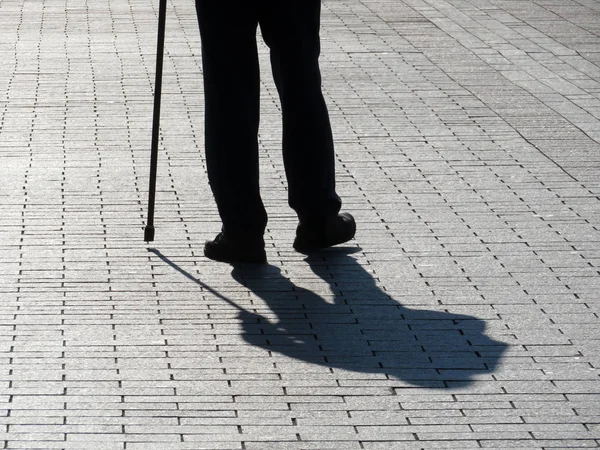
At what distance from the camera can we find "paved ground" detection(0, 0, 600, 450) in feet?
13.1

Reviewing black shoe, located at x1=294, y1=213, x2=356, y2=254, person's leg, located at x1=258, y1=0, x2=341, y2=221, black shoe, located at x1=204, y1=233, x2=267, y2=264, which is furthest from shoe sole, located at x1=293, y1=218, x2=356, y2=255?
black shoe, located at x1=204, y1=233, x2=267, y2=264

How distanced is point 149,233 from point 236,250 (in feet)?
1.34

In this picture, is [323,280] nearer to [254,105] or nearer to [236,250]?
[236,250]

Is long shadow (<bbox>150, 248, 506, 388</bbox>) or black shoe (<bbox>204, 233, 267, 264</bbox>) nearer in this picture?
long shadow (<bbox>150, 248, 506, 388</bbox>)

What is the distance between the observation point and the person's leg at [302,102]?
539 cm

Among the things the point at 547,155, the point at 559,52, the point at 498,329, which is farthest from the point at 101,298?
the point at 559,52

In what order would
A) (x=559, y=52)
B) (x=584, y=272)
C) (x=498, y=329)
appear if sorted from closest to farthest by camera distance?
(x=498, y=329)
(x=584, y=272)
(x=559, y=52)

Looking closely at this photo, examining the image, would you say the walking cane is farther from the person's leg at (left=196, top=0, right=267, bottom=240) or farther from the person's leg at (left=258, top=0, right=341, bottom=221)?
the person's leg at (left=258, top=0, right=341, bottom=221)

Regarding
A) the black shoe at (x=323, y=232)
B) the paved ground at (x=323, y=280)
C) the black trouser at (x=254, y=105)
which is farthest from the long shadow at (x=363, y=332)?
the black trouser at (x=254, y=105)

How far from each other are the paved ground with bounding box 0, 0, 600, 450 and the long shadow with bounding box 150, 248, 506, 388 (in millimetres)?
12

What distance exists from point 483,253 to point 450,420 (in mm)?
1780

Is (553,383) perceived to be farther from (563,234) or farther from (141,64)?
(141,64)

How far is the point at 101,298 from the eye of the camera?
5.07 meters

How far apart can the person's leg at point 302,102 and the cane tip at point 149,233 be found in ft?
2.00
